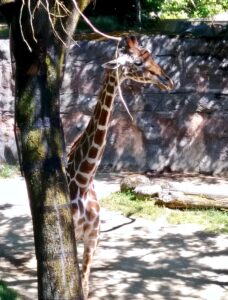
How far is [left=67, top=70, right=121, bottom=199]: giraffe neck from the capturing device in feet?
18.6

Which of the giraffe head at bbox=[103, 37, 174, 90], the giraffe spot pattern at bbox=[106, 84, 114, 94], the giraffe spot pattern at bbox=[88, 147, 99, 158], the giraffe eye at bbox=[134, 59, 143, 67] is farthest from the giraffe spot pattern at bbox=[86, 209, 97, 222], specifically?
the giraffe eye at bbox=[134, 59, 143, 67]

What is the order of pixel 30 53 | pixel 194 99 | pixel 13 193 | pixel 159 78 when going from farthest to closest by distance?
pixel 194 99 → pixel 13 193 → pixel 159 78 → pixel 30 53

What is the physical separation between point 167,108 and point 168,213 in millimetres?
2823

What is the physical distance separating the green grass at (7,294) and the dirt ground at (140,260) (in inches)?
6.2

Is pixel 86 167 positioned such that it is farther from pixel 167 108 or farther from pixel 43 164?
pixel 167 108

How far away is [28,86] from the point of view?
4176mm

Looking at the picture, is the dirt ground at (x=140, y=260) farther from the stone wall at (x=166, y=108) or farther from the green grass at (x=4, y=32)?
the green grass at (x=4, y=32)

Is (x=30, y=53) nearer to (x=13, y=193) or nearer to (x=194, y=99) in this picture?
(x=13, y=193)

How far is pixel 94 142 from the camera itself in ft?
18.7

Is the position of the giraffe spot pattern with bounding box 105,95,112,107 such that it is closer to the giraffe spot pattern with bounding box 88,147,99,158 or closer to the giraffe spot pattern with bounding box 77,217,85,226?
the giraffe spot pattern with bounding box 88,147,99,158

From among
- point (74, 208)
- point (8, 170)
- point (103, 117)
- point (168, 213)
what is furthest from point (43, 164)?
point (8, 170)

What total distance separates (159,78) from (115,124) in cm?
480

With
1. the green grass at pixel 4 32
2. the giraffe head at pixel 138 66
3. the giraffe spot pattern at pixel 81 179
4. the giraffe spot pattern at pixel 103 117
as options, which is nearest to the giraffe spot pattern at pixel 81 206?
the giraffe spot pattern at pixel 81 179

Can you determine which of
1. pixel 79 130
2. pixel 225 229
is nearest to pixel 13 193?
pixel 79 130
